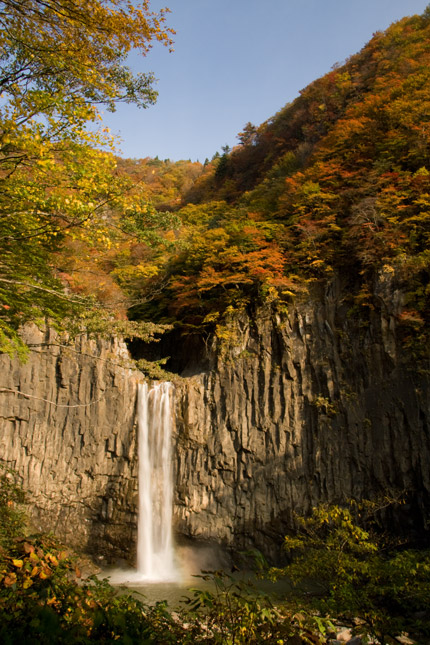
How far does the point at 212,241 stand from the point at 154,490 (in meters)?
10.2

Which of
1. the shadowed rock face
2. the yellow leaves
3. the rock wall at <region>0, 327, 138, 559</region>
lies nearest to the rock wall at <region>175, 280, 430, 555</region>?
the shadowed rock face

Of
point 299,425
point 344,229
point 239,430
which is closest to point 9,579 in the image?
point 239,430

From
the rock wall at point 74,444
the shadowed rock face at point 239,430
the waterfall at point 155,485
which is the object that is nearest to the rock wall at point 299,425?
the shadowed rock face at point 239,430

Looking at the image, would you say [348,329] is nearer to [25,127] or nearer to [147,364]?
[147,364]

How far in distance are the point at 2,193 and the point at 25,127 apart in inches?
40.9

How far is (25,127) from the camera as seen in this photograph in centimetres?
509

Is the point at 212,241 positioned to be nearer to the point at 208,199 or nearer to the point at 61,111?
the point at 61,111

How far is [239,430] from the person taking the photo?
14.5 meters

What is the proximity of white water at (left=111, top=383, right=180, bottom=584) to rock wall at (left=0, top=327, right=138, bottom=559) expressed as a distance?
0.35m

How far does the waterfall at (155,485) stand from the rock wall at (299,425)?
20.5 inches

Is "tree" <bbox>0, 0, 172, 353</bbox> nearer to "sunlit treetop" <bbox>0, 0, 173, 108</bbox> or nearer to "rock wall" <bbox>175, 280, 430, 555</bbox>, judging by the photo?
"sunlit treetop" <bbox>0, 0, 173, 108</bbox>

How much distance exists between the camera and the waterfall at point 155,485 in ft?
43.9

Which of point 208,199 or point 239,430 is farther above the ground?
point 208,199

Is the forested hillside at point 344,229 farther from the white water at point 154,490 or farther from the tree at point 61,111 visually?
the tree at point 61,111
